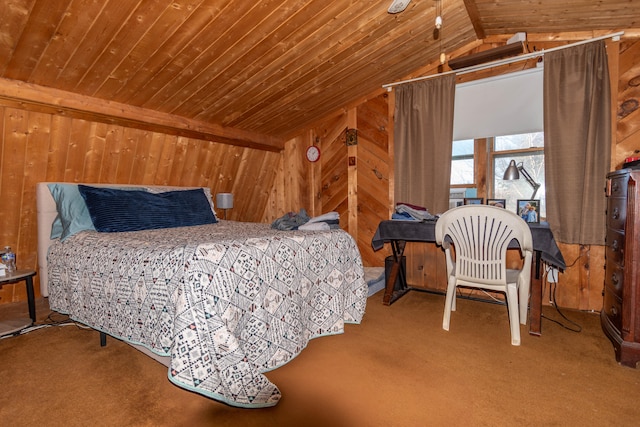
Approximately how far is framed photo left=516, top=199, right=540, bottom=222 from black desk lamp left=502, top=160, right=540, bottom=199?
261 millimetres

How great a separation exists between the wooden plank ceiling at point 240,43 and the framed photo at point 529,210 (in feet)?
4.96

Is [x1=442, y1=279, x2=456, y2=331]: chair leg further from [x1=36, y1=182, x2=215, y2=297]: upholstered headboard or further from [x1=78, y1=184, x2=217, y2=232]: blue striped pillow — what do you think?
[x1=36, y1=182, x2=215, y2=297]: upholstered headboard

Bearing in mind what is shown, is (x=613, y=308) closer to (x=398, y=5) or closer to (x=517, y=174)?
(x=517, y=174)

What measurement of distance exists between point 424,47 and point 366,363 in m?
2.96

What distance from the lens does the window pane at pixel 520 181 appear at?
10.4 ft

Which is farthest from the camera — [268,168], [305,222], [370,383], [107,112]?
[268,168]

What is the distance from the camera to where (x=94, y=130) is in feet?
9.40

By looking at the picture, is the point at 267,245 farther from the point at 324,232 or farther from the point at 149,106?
the point at 149,106

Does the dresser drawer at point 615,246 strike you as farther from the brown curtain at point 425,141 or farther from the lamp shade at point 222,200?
the lamp shade at point 222,200

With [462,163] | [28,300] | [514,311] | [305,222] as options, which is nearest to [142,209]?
[28,300]

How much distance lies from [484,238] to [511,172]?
1.18m

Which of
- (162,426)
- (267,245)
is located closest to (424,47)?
(267,245)

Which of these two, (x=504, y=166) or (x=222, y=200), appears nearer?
(x=504, y=166)

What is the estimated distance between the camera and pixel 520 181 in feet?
10.7
